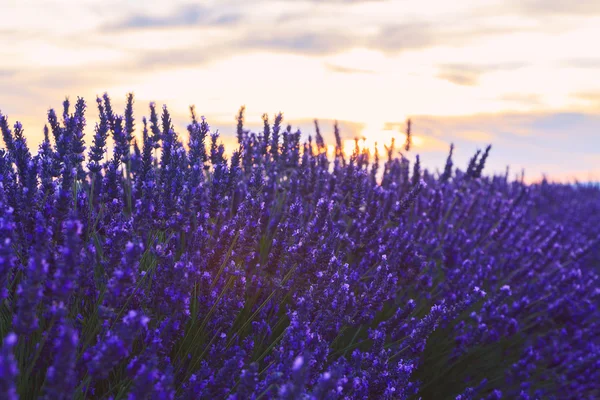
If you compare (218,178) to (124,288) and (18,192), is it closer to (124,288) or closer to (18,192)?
(18,192)

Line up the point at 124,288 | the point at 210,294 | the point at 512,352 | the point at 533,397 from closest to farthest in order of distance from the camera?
the point at 124,288, the point at 210,294, the point at 533,397, the point at 512,352

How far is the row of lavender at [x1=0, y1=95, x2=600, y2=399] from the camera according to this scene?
6.00 ft

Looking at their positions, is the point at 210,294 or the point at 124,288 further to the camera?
the point at 210,294

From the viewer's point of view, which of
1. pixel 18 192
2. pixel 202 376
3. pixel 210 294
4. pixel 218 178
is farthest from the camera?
pixel 218 178

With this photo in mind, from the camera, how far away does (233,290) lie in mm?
2787

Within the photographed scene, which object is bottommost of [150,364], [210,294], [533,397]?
[533,397]

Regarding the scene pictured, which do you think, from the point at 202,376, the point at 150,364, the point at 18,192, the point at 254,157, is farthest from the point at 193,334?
the point at 254,157

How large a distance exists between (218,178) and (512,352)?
305 cm

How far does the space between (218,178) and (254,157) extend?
1.86 metres

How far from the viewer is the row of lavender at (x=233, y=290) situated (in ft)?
6.00

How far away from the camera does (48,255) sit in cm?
186

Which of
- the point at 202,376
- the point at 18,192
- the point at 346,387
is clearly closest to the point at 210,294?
the point at 202,376

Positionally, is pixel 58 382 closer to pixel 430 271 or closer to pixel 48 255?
pixel 48 255

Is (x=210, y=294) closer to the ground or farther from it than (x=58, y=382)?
closer to the ground
